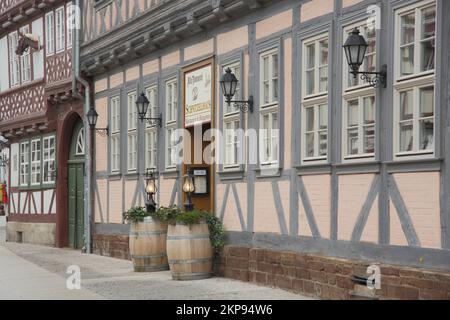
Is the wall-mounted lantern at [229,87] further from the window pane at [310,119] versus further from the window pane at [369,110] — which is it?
the window pane at [369,110]

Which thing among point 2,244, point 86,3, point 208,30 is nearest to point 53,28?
point 86,3

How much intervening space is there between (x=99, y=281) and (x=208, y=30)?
4552 mm

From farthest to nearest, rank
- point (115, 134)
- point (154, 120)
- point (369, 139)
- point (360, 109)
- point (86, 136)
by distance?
point (86, 136)
point (115, 134)
point (154, 120)
point (360, 109)
point (369, 139)

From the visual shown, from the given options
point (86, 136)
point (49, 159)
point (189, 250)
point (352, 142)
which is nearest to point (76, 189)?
point (49, 159)

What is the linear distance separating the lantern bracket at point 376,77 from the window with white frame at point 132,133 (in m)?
9.27

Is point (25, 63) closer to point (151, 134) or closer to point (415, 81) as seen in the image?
point (151, 134)

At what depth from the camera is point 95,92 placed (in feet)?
71.2

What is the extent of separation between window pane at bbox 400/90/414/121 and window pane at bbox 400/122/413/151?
0.08 m

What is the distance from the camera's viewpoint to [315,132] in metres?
12.2

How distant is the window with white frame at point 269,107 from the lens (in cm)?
1337

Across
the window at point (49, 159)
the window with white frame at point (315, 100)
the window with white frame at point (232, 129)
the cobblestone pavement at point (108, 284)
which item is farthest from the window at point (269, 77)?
the window at point (49, 159)

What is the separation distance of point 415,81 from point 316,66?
246 centimetres

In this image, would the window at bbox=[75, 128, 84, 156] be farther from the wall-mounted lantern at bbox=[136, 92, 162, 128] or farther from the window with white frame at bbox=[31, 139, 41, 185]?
the wall-mounted lantern at bbox=[136, 92, 162, 128]

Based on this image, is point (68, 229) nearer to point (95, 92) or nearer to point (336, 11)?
point (95, 92)
